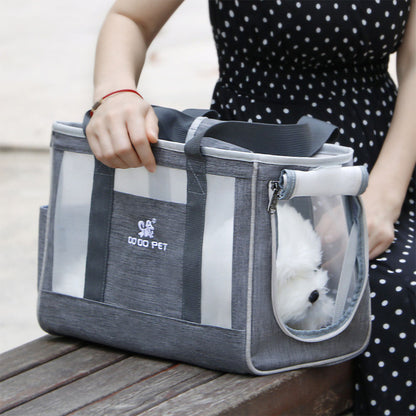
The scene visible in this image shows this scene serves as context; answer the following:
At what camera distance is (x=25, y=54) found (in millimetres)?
6527

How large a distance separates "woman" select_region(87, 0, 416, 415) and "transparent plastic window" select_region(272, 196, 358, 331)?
0.35 feet

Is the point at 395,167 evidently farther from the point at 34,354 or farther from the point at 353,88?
the point at 34,354

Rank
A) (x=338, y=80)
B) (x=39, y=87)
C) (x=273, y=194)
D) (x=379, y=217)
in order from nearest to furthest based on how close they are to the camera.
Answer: (x=273, y=194) → (x=379, y=217) → (x=338, y=80) → (x=39, y=87)

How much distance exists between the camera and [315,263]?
140 centimetres

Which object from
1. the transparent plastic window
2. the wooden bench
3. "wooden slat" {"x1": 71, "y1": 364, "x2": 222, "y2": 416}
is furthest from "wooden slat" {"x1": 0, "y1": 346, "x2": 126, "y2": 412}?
the transparent plastic window

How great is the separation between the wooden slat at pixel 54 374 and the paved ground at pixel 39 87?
1.10 meters

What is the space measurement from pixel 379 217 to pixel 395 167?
0.42 ft

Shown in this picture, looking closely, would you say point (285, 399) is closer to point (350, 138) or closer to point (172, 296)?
point (172, 296)

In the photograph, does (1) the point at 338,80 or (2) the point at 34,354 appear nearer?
(2) the point at 34,354

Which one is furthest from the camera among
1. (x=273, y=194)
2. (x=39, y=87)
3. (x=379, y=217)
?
(x=39, y=87)

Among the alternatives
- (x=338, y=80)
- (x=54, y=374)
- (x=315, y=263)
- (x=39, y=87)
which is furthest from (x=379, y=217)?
(x=39, y=87)

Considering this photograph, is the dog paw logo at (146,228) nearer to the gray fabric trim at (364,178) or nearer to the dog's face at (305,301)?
the dog's face at (305,301)

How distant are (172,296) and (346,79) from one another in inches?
25.6

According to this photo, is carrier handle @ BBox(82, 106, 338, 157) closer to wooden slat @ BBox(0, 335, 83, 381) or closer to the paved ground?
wooden slat @ BBox(0, 335, 83, 381)
